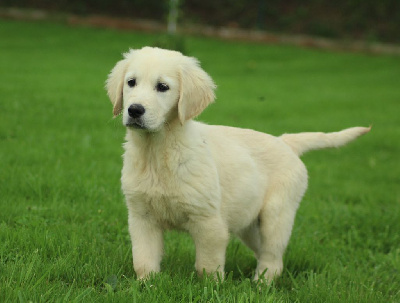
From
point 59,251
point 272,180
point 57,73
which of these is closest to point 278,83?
point 57,73

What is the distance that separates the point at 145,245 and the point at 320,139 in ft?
5.25

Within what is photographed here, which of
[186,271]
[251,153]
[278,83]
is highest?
[251,153]

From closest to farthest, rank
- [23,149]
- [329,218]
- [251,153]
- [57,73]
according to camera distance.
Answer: [251,153], [329,218], [23,149], [57,73]

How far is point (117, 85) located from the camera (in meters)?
3.48

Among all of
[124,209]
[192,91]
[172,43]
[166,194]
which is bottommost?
[172,43]

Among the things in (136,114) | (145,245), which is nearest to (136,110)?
(136,114)

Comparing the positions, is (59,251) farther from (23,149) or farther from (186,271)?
(23,149)

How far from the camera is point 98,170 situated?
5.46 meters

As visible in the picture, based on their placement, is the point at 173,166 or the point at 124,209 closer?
the point at 173,166

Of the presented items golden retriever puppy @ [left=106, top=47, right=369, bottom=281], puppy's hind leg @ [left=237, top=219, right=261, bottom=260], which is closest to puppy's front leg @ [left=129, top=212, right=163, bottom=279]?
golden retriever puppy @ [left=106, top=47, right=369, bottom=281]

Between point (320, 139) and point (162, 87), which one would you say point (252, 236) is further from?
point (162, 87)

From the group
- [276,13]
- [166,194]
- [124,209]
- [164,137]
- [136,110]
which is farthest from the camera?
[276,13]

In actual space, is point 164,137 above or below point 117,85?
below

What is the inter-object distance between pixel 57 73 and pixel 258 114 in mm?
4751
